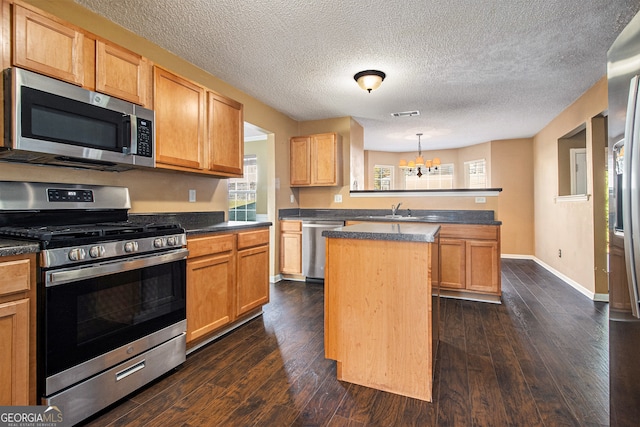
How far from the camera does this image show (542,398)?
170 cm

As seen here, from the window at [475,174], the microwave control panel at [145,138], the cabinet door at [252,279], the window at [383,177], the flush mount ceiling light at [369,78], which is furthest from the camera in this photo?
the window at [383,177]

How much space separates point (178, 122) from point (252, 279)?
147 cm

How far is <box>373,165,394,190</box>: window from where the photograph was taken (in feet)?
26.9

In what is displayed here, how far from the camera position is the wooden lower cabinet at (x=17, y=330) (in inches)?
49.5

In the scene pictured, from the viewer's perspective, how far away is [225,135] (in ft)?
9.43

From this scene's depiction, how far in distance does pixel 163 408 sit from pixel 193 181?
1.93 metres

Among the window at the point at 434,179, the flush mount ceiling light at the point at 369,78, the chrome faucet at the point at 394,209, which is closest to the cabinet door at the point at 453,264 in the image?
the chrome faucet at the point at 394,209

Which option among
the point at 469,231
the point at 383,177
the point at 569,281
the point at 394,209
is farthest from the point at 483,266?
the point at 383,177

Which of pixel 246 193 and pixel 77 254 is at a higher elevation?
pixel 246 193

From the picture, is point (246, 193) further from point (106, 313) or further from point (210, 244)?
point (106, 313)

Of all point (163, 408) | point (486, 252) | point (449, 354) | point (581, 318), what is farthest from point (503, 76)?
point (163, 408)

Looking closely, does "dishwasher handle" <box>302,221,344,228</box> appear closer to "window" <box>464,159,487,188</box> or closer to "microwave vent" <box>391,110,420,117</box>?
"microwave vent" <box>391,110,420,117</box>

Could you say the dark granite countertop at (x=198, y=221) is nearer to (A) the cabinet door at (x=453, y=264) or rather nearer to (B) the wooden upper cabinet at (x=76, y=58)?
(B) the wooden upper cabinet at (x=76, y=58)

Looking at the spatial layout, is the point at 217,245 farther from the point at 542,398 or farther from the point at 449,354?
the point at 542,398
